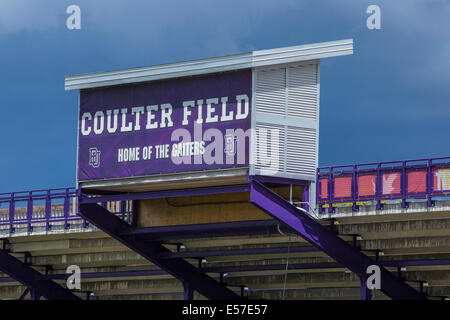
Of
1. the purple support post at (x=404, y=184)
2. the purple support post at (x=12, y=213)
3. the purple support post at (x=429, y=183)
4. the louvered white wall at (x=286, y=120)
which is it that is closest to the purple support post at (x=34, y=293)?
the purple support post at (x=12, y=213)

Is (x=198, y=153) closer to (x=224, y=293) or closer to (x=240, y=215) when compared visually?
(x=240, y=215)

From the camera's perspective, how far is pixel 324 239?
47.0 metres

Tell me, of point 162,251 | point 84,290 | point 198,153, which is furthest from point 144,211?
point 84,290

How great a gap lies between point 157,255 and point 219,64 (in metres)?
9.80

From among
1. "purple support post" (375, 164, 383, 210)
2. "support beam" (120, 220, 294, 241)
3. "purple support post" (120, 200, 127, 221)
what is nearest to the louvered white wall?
"support beam" (120, 220, 294, 241)

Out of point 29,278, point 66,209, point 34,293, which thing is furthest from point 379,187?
point 29,278

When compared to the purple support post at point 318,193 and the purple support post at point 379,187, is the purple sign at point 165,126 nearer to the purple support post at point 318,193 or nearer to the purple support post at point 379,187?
the purple support post at point 318,193

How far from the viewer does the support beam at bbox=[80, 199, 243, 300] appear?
1984 inches

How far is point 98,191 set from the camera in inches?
1972

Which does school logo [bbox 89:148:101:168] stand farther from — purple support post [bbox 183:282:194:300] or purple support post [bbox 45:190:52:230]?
purple support post [bbox 183:282:194:300]

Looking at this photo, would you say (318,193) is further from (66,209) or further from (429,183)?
(66,209)

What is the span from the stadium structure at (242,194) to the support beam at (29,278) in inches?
110

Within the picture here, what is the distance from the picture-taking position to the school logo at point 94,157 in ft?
162
